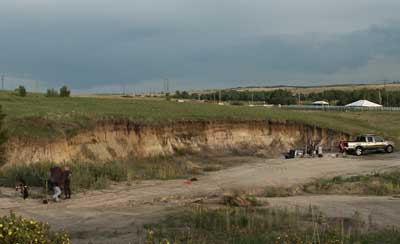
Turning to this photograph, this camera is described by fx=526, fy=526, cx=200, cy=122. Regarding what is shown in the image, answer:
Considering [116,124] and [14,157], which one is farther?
[116,124]

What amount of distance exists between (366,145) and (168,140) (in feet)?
56.4

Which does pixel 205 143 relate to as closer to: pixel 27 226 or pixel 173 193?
pixel 173 193

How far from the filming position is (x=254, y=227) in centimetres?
1459

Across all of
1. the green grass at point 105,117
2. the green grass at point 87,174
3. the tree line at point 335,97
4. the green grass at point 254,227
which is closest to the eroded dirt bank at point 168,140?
the green grass at point 105,117

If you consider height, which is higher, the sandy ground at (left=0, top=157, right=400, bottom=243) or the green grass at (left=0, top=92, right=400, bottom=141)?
the green grass at (left=0, top=92, right=400, bottom=141)

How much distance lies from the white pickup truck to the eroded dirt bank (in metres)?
6.65

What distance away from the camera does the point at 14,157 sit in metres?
29.5

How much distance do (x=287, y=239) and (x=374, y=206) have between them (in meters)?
12.1

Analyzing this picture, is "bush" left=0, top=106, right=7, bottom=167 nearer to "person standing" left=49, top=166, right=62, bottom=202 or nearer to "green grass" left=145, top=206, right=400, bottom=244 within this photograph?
"person standing" left=49, top=166, right=62, bottom=202

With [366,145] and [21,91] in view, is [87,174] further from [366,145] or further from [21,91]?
[21,91]

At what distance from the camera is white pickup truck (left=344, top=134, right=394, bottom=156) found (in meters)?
44.8

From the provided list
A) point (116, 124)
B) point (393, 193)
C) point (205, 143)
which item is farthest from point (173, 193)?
point (205, 143)

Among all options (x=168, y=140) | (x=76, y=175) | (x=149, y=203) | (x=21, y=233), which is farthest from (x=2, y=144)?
(x=21, y=233)

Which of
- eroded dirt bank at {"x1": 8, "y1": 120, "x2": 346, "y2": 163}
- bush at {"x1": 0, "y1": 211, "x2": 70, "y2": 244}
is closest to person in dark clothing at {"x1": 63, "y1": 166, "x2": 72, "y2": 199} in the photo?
eroded dirt bank at {"x1": 8, "y1": 120, "x2": 346, "y2": 163}
